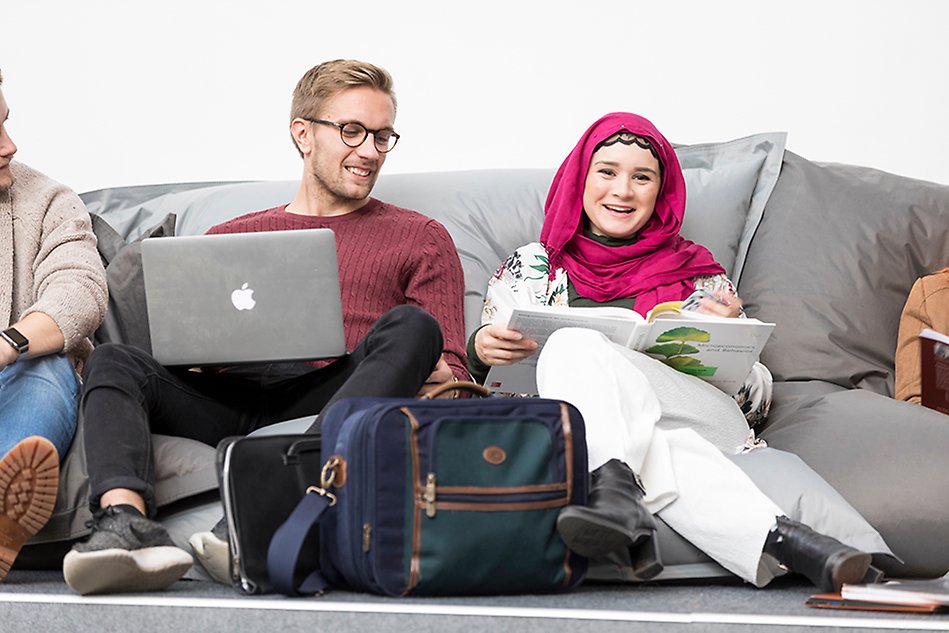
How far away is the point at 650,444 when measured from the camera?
172cm

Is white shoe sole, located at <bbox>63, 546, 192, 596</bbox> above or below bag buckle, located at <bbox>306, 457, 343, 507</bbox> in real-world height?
below

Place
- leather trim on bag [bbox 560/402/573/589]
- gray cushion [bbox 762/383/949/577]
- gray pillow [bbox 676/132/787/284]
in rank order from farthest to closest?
gray pillow [bbox 676/132/787/284], gray cushion [bbox 762/383/949/577], leather trim on bag [bbox 560/402/573/589]

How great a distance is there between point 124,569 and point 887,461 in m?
1.21

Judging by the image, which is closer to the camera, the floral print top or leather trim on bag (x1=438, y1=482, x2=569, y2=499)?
leather trim on bag (x1=438, y1=482, x2=569, y2=499)

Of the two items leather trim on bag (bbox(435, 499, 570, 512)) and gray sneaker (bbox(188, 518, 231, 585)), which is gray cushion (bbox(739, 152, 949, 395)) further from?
gray sneaker (bbox(188, 518, 231, 585))

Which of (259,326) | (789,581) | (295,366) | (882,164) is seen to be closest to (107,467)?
(259,326)

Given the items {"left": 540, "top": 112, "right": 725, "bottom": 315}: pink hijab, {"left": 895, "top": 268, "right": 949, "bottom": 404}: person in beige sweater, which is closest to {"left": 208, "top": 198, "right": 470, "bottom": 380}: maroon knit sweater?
{"left": 540, "top": 112, "right": 725, "bottom": 315}: pink hijab

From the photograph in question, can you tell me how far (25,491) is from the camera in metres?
1.56

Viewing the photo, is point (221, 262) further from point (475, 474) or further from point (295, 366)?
point (475, 474)

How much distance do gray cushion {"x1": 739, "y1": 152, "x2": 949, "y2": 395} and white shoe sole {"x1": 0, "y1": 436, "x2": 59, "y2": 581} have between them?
1461mm

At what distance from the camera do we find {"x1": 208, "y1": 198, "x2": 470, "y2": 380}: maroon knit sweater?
228cm

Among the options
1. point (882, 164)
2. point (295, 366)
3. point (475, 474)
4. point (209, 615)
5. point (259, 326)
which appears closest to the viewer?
point (209, 615)

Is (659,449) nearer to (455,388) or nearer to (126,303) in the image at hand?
(455,388)

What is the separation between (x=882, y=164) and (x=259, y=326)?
1771 millimetres
